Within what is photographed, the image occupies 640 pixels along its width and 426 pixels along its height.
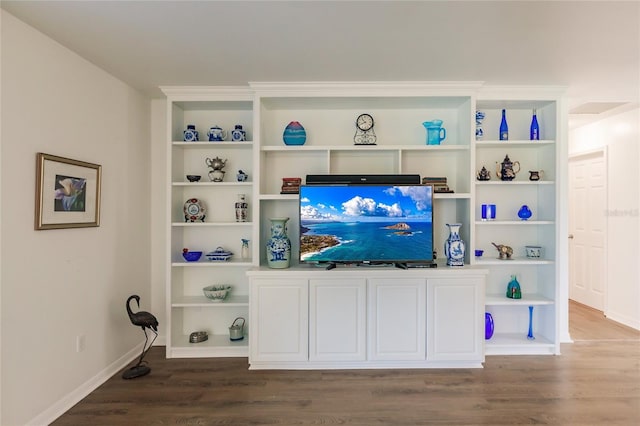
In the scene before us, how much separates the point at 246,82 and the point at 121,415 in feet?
8.58

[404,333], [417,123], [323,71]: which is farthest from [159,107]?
[404,333]

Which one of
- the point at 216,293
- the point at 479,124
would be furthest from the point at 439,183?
the point at 216,293

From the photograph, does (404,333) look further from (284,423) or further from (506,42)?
(506,42)

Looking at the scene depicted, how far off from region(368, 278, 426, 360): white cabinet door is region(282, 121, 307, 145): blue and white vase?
1.38 meters

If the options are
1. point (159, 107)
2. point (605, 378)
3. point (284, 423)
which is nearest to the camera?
point (284, 423)

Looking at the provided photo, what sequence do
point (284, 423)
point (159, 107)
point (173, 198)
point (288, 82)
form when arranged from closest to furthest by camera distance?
point (284, 423) < point (288, 82) < point (173, 198) < point (159, 107)

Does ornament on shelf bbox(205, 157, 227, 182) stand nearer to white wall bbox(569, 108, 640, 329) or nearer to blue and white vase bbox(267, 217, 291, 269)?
blue and white vase bbox(267, 217, 291, 269)

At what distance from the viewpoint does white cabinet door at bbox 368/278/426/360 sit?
302cm

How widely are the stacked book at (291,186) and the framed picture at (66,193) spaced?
4.72 feet

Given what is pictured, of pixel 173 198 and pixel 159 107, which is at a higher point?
pixel 159 107

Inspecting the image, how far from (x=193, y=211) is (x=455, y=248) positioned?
2352mm

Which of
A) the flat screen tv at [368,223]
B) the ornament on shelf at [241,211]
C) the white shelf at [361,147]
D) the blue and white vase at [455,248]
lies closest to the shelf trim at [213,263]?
the ornament on shelf at [241,211]

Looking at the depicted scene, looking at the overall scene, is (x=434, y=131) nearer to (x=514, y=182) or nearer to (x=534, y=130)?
(x=514, y=182)

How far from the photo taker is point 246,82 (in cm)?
314
